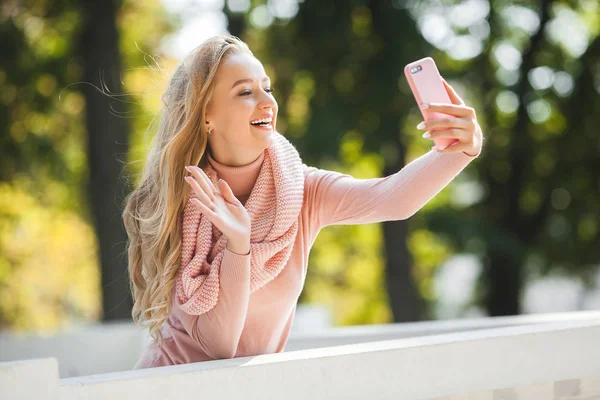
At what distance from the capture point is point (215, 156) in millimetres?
2783

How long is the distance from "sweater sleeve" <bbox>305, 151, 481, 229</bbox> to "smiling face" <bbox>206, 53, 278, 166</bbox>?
9.8 inches

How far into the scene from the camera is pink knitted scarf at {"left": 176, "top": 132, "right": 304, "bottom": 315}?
2.51 meters

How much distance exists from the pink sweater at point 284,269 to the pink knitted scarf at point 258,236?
0.05 meters

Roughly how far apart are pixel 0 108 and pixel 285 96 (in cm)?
340

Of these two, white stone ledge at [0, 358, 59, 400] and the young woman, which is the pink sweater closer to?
the young woman

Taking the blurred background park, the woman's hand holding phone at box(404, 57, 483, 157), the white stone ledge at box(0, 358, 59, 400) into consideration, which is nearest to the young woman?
the woman's hand holding phone at box(404, 57, 483, 157)

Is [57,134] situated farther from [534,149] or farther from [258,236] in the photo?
[258,236]

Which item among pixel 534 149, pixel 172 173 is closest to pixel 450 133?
pixel 172 173

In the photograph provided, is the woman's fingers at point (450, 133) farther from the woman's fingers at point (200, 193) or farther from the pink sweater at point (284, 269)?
the woman's fingers at point (200, 193)

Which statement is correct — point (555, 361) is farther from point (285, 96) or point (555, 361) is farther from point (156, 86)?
point (285, 96)

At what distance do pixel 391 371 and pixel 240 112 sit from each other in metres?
0.97

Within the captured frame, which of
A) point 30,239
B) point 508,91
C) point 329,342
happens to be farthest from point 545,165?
point 30,239

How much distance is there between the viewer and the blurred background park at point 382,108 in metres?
8.32

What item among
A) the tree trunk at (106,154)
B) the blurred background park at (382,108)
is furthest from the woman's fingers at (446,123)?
the tree trunk at (106,154)
